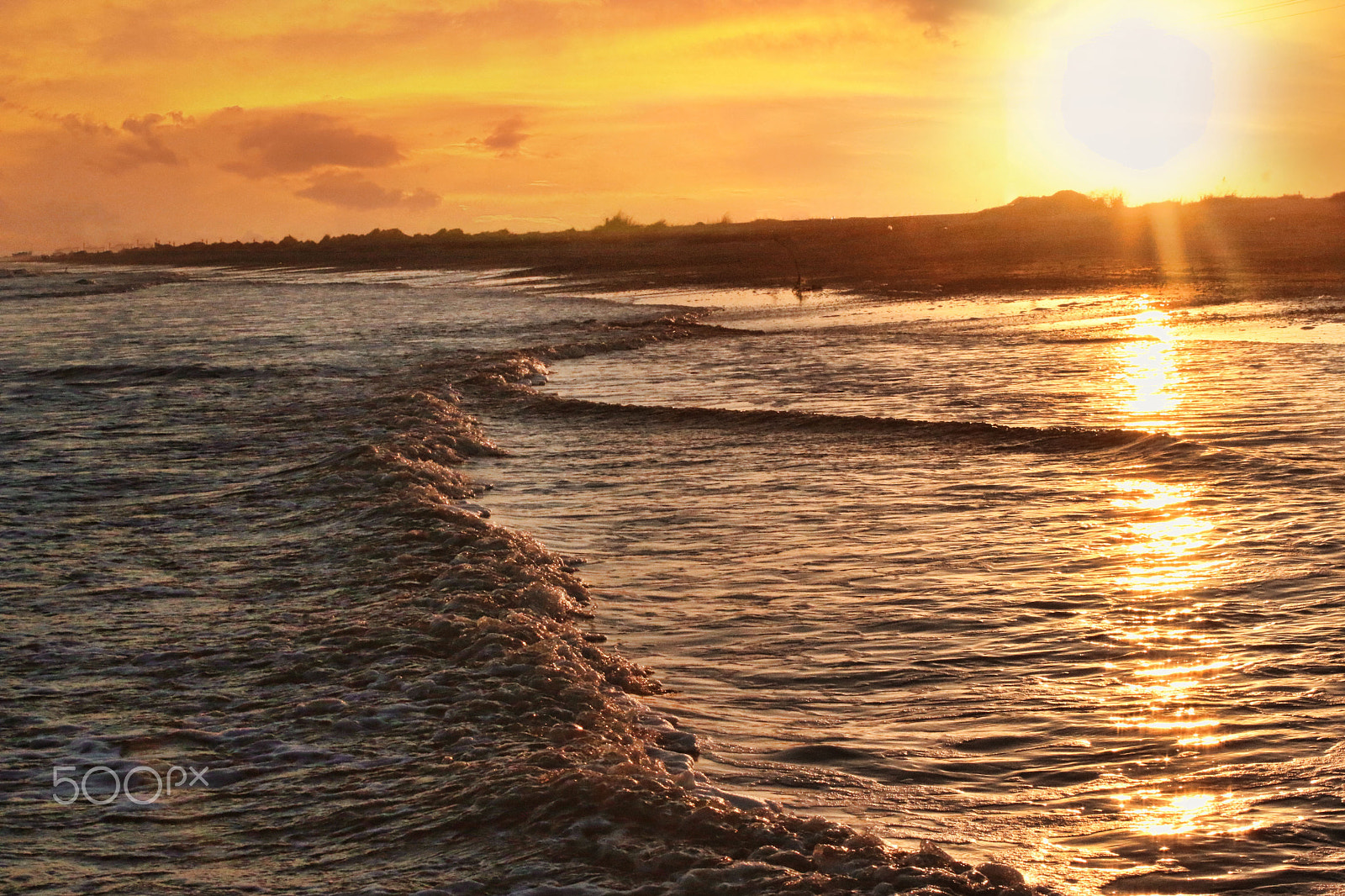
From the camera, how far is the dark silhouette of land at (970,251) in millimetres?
30719

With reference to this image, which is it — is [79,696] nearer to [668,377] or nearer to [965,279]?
[668,377]

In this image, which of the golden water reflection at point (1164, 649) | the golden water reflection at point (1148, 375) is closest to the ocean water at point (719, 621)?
the golden water reflection at point (1164, 649)

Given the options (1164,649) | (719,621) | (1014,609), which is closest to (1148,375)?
(1014,609)

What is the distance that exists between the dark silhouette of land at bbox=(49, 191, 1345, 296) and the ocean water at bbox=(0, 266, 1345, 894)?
1649 centimetres

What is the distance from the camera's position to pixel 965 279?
107ft

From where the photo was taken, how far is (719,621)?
639 centimetres

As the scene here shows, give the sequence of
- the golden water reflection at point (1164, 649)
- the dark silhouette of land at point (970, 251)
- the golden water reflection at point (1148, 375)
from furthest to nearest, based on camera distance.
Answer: the dark silhouette of land at point (970, 251) < the golden water reflection at point (1148, 375) < the golden water reflection at point (1164, 649)

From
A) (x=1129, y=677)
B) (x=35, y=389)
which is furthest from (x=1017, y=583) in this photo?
(x=35, y=389)

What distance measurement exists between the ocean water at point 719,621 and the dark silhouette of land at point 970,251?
54.1 ft

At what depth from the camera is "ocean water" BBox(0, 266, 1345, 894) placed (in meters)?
4.08

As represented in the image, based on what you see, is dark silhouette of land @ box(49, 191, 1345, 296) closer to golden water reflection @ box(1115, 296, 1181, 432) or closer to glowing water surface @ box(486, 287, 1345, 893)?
golden water reflection @ box(1115, 296, 1181, 432)

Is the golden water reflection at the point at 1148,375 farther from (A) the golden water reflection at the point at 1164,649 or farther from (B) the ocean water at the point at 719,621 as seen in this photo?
(A) the golden water reflection at the point at 1164,649

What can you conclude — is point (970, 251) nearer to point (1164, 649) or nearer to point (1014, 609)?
point (1014, 609)

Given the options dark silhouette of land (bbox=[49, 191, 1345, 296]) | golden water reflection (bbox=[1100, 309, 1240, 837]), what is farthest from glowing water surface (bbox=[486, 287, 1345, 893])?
dark silhouette of land (bbox=[49, 191, 1345, 296])
